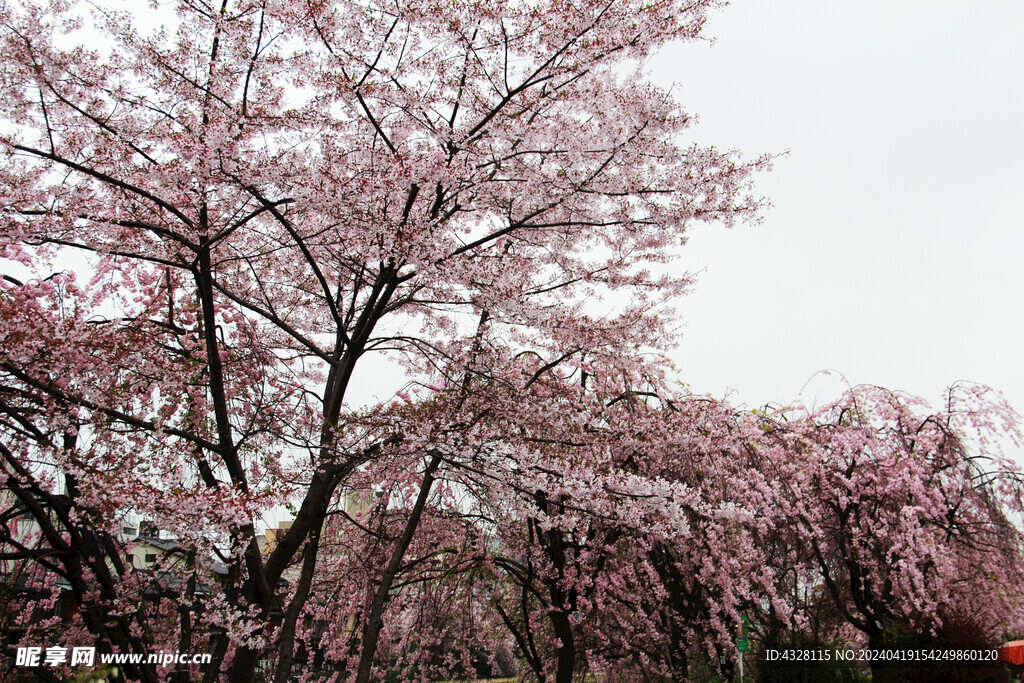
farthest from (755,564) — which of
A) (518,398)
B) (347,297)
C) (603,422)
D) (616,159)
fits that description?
(347,297)

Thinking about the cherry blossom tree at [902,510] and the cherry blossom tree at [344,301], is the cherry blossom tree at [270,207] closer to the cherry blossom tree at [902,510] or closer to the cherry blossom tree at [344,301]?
the cherry blossom tree at [344,301]

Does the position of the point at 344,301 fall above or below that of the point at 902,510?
above

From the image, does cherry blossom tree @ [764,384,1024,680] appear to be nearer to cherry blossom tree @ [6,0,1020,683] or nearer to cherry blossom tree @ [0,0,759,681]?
cherry blossom tree @ [6,0,1020,683]

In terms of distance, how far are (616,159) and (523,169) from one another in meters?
0.88

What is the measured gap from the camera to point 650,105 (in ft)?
20.7

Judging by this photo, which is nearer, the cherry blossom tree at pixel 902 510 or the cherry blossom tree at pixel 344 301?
the cherry blossom tree at pixel 344 301

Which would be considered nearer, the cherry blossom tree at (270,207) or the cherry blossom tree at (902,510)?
the cherry blossom tree at (270,207)

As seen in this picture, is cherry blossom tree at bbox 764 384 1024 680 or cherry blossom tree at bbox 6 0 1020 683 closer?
cherry blossom tree at bbox 6 0 1020 683

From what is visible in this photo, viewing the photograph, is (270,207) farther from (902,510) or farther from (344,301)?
(902,510)

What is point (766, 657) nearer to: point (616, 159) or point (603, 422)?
point (603, 422)

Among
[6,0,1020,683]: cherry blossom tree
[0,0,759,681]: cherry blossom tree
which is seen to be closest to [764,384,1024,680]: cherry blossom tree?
[6,0,1020,683]: cherry blossom tree

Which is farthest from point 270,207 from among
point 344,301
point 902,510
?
point 902,510

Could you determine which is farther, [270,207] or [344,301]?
[344,301]

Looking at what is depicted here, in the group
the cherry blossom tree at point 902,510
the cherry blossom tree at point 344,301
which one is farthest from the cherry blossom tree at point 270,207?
the cherry blossom tree at point 902,510
